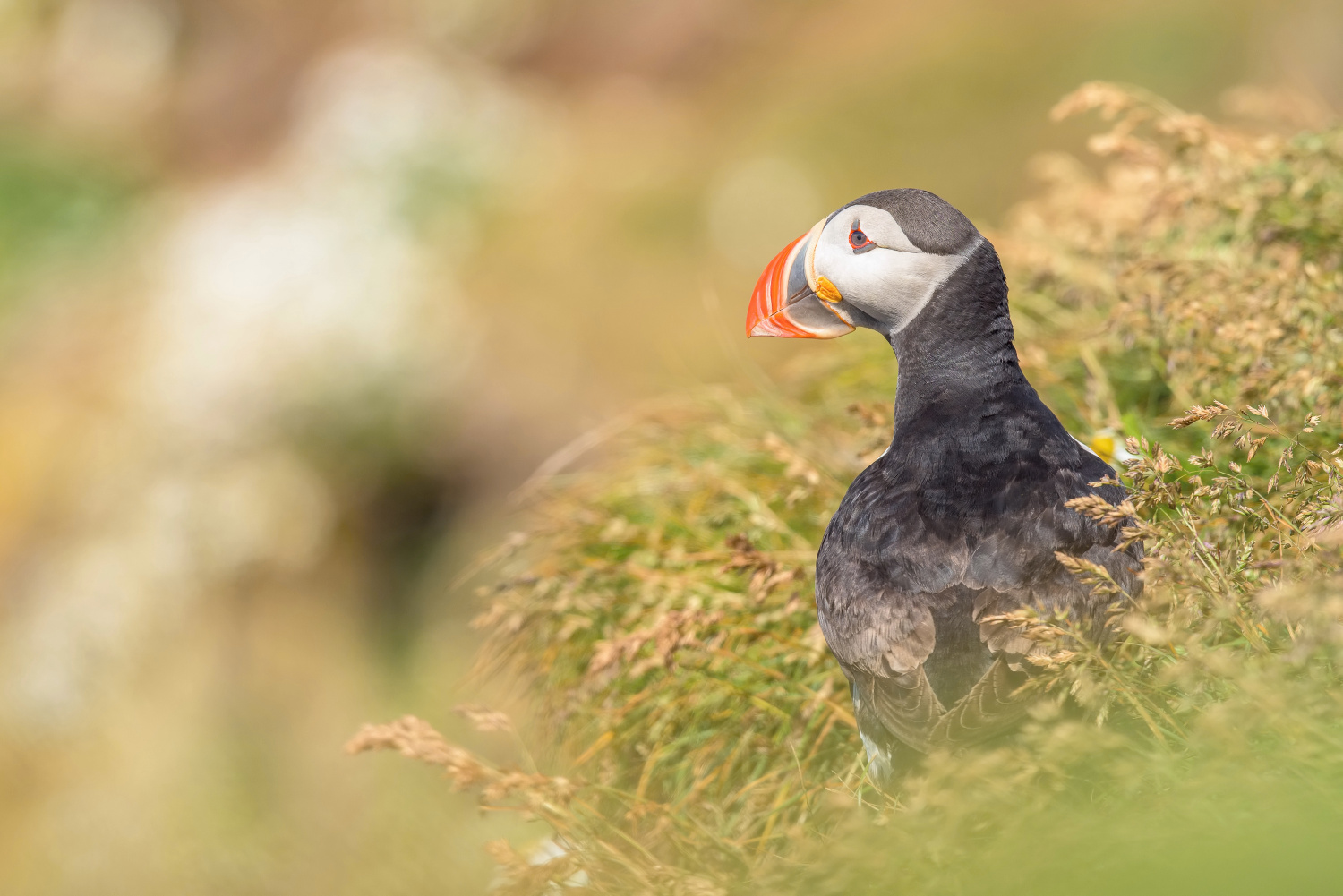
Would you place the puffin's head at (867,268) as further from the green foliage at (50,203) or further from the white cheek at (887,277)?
the green foliage at (50,203)

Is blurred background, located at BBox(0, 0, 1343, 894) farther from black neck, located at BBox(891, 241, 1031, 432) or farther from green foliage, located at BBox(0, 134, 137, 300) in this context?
black neck, located at BBox(891, 241, 1031, 432)

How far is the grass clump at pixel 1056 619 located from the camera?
158cm

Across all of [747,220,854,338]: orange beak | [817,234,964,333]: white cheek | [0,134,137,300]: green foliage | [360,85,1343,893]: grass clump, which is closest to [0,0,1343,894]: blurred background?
[0,134,137,300]: green foliage

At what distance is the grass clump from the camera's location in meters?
1.58

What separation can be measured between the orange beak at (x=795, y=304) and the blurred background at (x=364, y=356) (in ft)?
11.3

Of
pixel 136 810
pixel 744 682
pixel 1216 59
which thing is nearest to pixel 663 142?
pixel 1216 59

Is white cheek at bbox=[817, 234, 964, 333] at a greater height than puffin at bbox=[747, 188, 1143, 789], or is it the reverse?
white cheek at bbox=[817, 234, 964, 333]

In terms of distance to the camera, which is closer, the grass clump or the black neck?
the grass clump

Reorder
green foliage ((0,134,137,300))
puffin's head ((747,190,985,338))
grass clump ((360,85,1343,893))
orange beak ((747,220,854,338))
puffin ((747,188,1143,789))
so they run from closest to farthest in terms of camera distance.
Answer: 1. grass clump ((360,85,1343,893))
2. puffin ((747,188,1143,789))
3. puffin's head ((747,190,985,338))
4. orange beak ((747,220,854,338))
5. green foliage ((0,134,137,300))

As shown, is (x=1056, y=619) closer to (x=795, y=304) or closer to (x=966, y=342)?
(x=966, y=342)

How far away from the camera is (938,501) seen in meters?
2.20

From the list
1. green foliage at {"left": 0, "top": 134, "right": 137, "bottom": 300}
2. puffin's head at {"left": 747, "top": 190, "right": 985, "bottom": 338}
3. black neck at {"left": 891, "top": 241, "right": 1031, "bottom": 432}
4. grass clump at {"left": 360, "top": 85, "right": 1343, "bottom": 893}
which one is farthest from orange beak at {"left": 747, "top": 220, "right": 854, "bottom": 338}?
green foliage at {"left": 0, "top": 134, "right": 137, "bottom": 300}

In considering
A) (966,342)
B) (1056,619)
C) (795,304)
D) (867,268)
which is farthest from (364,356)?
(1056,619)

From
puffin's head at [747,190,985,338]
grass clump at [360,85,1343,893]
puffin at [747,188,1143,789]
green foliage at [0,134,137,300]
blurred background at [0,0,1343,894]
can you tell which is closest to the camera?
grass clump at [360,85,1343,893]
